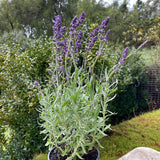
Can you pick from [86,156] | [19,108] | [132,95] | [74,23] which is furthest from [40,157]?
[132,95]

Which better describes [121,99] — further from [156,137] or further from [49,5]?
[49,5]

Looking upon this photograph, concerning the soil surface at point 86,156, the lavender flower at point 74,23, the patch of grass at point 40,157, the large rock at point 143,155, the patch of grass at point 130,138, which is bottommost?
the patch of grass at point 130,138

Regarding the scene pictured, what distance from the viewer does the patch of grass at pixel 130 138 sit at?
229 centimetres

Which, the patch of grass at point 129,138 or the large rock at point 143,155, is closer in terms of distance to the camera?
the large rock at point 143,155

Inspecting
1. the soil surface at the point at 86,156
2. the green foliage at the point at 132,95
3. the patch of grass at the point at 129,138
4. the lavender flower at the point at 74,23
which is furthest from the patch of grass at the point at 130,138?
the lavender flower at the point at 74,23

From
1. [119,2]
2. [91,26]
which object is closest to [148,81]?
[91,26]

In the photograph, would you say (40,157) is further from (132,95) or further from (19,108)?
(132,95)

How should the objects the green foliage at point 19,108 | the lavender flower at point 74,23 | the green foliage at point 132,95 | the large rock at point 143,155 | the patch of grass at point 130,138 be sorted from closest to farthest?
1. the lavender flower at point 74,23
2. the large rock at point 143,155
3. the green foliage at point 19,108
4. the patch of grass at point 130,138
5. the green foliage at point 132,95

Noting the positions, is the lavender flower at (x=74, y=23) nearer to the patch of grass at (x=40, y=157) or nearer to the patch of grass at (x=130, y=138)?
the patch of grass at (x=130, y=138)

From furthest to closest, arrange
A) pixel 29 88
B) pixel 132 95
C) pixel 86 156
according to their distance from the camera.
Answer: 1. pixel 132 95
2. pixel 29 88
3. pixel 86 156

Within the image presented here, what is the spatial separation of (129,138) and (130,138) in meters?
0.02

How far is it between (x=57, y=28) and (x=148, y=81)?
434 cm

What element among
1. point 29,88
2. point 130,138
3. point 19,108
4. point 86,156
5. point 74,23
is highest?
point 74,23

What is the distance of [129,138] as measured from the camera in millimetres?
A: 2654
